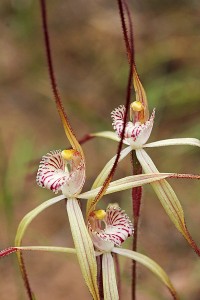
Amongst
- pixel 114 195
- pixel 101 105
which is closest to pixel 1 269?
pixel 114 195

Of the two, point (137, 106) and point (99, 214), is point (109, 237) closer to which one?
point (99, 214)

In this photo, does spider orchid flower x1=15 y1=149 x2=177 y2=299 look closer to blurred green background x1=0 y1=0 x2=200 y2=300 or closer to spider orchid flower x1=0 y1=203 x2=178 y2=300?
spider orchid flower x1=0 y1=203 x2=178 y2=300

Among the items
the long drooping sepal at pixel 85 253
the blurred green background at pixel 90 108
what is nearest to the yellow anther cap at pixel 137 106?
the long drooping sepal at pixel 85 253

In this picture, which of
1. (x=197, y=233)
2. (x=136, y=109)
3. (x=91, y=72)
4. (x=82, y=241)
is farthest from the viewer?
(x=91, y=72)

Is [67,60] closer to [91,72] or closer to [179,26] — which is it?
[91,72]

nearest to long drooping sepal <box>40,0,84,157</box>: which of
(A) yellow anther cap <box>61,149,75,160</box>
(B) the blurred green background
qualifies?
(A) yellow anther cap <box>61,149,75,160</box>

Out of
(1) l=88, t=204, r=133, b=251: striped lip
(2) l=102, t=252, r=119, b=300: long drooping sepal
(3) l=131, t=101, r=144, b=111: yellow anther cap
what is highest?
(3) l=131, t=101, r=144, b=111: yellow anther cap
